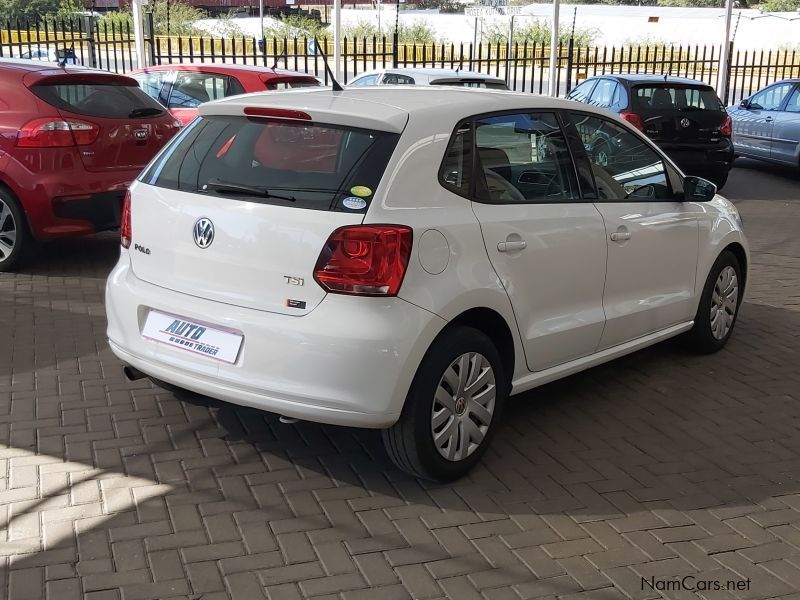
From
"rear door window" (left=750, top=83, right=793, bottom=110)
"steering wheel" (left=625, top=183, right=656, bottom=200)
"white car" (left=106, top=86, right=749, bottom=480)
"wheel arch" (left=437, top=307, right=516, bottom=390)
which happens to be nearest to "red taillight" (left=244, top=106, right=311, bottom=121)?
"white car" (left=106, top=86, right=749, bottom=480)

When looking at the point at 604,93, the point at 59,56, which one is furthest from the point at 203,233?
the point at 59,56

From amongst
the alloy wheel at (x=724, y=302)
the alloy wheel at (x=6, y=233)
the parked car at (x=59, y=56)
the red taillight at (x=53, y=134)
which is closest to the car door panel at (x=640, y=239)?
the alloy wheel at (x=724, y=302)

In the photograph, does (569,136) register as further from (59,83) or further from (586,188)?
(59,83)

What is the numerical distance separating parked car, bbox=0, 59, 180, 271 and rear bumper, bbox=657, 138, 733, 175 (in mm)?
7393

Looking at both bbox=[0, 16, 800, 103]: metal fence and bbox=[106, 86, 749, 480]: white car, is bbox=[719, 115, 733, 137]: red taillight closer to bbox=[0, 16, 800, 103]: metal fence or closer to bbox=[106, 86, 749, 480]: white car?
bbox=[0, 16, 800, 103]: metal fence

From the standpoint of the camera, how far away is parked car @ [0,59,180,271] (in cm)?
745

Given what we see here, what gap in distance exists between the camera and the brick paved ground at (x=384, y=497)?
3.45 metres

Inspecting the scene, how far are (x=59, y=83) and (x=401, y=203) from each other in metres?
4.92

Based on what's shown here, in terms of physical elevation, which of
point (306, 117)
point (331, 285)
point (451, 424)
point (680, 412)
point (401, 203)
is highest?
point (306, 117)

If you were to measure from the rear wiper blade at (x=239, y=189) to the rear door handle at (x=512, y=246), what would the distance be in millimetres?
954

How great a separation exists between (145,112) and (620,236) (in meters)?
4.80

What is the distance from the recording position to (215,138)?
4320mm

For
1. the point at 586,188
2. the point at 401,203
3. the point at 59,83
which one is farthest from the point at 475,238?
the point at 59,83
